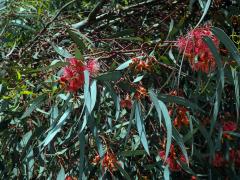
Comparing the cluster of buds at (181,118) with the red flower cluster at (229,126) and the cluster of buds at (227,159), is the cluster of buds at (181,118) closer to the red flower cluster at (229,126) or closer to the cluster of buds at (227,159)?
the red flower cluster at (229,126)

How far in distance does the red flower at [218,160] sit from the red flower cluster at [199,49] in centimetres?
58

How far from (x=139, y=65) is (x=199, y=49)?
0.52 ft

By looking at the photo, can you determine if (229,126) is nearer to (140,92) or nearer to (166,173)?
(166,173)

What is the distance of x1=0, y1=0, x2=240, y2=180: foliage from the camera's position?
4.20 ft

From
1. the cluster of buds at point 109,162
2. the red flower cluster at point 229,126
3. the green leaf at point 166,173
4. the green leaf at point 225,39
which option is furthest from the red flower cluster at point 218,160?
the green leaf at point 225,39

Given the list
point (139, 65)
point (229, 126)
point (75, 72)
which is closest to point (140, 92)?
point (139, 65)

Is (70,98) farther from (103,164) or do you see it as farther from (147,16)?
(147,16)

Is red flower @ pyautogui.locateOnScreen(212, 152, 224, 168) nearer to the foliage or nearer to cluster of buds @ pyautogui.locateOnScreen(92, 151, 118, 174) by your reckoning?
the foliage

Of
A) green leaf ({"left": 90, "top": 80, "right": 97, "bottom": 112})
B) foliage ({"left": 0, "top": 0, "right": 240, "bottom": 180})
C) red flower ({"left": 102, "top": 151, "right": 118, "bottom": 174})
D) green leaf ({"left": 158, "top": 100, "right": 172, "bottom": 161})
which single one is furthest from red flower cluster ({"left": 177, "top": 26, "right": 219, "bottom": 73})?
red flower ({"left": 102, "top": 151, "right": 118, "bottom": 174})

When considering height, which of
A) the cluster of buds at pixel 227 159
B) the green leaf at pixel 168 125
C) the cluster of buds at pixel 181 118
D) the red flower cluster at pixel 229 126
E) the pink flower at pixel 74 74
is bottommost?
the cluster of buds at pixel 227 159

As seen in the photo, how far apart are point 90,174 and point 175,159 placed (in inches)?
11.6

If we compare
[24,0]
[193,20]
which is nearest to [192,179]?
[193,20]

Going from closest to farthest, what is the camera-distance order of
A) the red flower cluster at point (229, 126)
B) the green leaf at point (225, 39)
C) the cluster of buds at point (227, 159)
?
1. the green leaf at point (225, 39)
2. the red flower cluster at point (229, 126)
3. the cluster of buds at point (227, 159)

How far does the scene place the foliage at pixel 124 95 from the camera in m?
1.28
